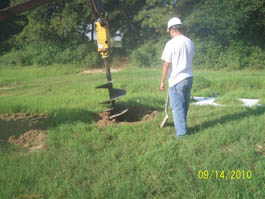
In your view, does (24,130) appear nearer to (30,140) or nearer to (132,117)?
(30,140)

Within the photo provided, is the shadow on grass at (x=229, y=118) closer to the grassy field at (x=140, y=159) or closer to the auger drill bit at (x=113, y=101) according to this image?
the grassy field at (x=140, y=159)

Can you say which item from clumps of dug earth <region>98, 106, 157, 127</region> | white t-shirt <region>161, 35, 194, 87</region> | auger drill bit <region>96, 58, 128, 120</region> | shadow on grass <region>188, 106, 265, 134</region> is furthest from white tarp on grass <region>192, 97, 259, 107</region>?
white t-shirt <region>161, 35, 194, 87</region>

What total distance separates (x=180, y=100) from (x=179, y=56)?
0.72 meters

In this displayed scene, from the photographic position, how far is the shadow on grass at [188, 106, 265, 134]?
14.3 feet

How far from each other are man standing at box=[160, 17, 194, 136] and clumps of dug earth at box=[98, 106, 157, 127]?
4.17ft

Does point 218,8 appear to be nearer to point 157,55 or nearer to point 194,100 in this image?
point 157,55

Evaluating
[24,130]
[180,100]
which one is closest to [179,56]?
[180,100]

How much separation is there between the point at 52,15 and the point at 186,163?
2101 cm

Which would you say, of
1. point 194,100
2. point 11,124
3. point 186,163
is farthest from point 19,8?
point 194,100

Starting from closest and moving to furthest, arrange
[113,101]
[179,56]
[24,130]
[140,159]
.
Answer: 1. [140,159]
2. [179,56]
3. [24,130]
4. [113,101]

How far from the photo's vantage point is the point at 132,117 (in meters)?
5.64
